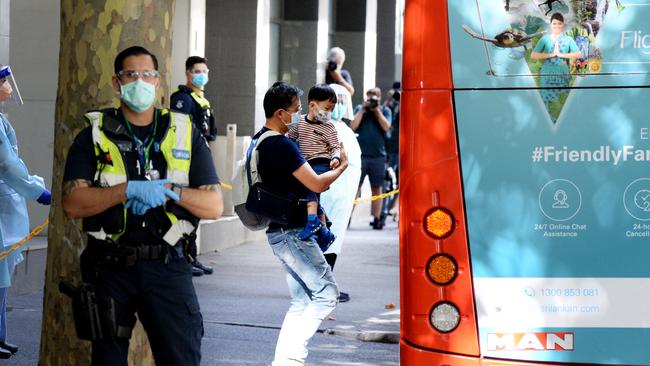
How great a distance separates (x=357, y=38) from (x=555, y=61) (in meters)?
20.4

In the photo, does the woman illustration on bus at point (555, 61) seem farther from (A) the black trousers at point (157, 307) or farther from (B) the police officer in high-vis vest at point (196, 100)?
(B) the police officer in high-vis vest at point (196, 100)

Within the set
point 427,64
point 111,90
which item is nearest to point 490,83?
point 427,64

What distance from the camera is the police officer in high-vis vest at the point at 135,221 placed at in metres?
5.82

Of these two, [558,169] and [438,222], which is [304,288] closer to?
[438,222]

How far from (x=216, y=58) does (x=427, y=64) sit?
1355 centimetres

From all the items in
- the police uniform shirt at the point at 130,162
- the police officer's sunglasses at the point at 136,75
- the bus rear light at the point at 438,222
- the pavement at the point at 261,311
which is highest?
the police officer's sunglasses at the point at 136,75

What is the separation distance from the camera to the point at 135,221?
588 cm

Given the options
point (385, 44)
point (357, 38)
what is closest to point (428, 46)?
point (357, 38)

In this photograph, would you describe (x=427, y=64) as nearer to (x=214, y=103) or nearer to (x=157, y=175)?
(x=157, y=175)

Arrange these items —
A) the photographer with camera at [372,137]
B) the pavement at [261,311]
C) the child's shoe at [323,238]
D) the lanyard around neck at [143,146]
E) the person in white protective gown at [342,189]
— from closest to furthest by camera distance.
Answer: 1. the lanyard around neck at [143,146]
2. the child's shoe at [323,238]
3. the pavement at [261,311]
4. the person in white protective gown at [342,189]
5. the photographer with camera at [372,137]

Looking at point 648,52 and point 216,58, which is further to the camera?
point 216,58

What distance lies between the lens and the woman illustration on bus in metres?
6.54

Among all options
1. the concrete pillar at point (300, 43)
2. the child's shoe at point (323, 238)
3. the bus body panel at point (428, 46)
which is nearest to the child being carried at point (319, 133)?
the child's shoe at point (323, 238)

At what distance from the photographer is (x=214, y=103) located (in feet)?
65.2
